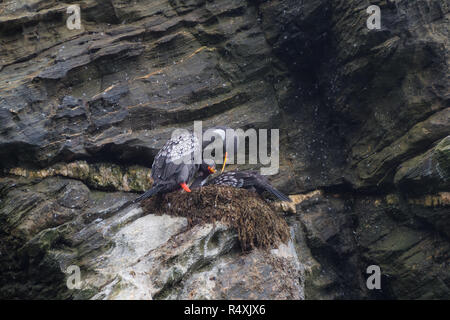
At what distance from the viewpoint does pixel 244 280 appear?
15.5 feet

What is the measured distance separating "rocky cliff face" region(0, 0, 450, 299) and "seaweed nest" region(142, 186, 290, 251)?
18 cm

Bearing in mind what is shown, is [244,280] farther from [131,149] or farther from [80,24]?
[80,24]

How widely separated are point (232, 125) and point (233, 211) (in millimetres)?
2303

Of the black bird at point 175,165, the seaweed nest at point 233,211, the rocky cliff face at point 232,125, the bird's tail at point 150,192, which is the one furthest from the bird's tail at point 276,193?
the bird's tail at point 150,192

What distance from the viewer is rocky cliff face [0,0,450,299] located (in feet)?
17.8

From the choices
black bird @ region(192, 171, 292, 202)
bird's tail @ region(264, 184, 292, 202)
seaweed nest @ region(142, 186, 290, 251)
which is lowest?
seaweed nest @ region(142, 186, 290, 251)

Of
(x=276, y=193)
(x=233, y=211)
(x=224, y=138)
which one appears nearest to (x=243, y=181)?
(x=276, y=193)

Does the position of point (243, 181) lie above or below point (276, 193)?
above

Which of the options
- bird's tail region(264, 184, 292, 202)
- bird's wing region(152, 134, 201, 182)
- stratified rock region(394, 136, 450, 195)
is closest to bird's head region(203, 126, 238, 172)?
bird's wing region(152, 134, 201, 182)

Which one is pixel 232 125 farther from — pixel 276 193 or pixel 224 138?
pixel 276 193

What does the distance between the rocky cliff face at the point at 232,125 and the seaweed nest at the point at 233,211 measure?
0.58 feet

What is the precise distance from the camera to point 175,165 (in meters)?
5.97

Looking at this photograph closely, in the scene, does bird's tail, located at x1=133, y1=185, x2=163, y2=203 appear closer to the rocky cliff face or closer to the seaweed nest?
the seaweed nest

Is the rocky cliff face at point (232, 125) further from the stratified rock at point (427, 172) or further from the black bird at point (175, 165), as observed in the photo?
the black bird at point (175, 165)
